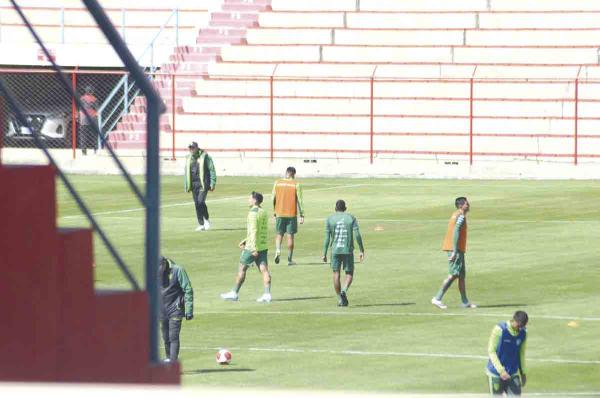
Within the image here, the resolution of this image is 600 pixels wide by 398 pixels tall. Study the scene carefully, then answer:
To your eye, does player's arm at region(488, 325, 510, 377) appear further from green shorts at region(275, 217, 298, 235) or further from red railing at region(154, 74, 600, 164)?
red railing at region(154, 74, 600, 164)

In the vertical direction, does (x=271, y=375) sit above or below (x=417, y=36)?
below

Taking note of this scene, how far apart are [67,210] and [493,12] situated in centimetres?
1859

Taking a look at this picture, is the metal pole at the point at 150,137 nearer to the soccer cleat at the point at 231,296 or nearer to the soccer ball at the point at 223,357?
the soccer ball at the point at 223,357

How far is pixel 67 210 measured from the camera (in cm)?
4047

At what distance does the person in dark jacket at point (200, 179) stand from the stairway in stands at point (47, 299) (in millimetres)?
27375

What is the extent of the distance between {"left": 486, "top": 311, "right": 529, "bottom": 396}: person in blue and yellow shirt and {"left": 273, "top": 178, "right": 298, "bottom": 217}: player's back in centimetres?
1339

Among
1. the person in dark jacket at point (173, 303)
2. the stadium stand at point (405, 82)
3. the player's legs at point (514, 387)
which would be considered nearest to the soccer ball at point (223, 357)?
the person in dark jacket at point (173, 303)

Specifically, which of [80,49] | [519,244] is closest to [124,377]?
[519,244]

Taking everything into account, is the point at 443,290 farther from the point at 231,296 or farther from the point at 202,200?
the point at 202,200

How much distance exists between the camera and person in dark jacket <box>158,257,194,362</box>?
21.5 meters

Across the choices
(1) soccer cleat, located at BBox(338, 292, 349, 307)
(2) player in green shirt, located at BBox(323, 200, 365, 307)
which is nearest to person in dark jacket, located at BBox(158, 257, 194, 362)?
(2) player in green shirt, located at BBox(323, 200, 365, 307)

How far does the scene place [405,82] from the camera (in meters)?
52.1

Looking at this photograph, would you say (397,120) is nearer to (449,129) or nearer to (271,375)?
(449,129)

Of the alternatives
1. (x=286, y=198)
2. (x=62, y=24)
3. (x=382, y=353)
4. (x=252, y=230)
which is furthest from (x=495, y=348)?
(x=62, y=24)
